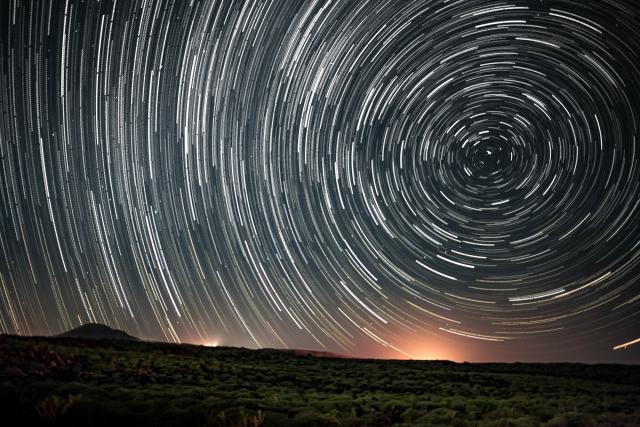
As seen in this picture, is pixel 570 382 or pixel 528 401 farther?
pixel 570 382

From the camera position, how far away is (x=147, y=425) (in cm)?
921

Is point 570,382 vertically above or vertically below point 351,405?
above

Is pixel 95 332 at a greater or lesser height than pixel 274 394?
greater

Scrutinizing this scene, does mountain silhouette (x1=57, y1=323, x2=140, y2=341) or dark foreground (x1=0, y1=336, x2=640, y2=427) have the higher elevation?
mountain silhouette (x1=57, y1=323, x2=140, y2=341)

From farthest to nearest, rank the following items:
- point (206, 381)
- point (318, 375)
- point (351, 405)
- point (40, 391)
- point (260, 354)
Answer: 1. point (260, 354)
2. point (318, 375)
3. point (206, 381)
4. point (351, 405)
5. point (40, 391)

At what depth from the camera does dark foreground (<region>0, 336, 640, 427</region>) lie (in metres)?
9.95

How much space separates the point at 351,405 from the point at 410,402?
2.31 meters

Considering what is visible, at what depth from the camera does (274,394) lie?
47.2ft

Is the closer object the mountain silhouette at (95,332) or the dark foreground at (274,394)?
the dark foreground at (274,394)

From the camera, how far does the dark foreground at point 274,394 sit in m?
9.95

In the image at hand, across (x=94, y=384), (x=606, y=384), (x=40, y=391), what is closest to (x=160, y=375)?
(x=94, y=384)

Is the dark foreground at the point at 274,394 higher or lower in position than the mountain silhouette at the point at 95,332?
lower

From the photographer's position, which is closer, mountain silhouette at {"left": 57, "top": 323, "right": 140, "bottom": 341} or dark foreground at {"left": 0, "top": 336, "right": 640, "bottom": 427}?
dark foreground at {"left": 0, "top": 336, "right": 640, "bottom": 427}

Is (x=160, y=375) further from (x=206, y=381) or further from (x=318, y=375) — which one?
(x=318, y=375)
